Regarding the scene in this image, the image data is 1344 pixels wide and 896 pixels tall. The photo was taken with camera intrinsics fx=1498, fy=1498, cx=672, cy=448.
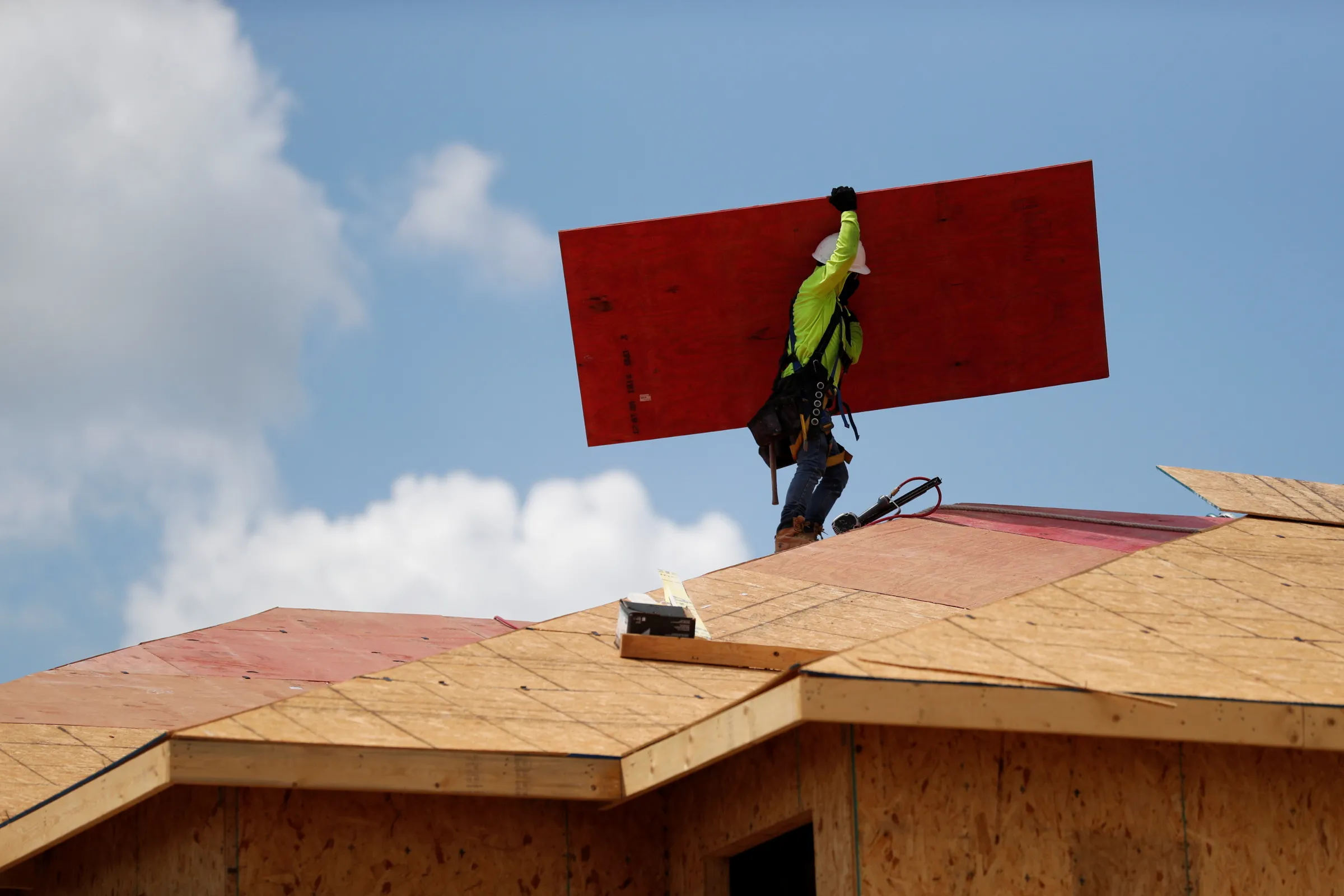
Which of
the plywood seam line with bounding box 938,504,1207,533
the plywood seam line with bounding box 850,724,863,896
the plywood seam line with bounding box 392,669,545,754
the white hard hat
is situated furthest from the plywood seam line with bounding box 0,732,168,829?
the white hard hat

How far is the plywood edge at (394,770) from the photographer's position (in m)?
5.87

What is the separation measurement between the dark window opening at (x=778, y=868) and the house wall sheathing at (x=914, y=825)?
160 cm

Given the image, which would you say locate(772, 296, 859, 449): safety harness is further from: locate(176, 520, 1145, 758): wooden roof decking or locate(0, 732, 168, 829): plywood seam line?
locate(0, 732, 168, 829): plywood seam line

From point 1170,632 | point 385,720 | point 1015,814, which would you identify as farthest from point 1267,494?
point 385,720

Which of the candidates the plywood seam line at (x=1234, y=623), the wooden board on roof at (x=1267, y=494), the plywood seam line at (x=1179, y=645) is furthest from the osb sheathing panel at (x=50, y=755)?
the wooden board on roof at (x=1267, y=494)

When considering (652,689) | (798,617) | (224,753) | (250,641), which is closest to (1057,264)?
(798,617)

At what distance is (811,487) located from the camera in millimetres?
11484

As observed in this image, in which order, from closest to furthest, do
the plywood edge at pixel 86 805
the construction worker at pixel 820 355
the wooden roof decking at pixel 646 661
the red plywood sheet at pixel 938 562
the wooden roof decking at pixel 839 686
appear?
the wooden roof decking at pixel 839 686, the plywood edge at pixel 86 805, the wooden roof decking at pixel 646 661, the red plywood sheet at pixel 938 562, the construction worker at pixel 820 355

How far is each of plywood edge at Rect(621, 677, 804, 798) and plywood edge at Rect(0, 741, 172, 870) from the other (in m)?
1.89

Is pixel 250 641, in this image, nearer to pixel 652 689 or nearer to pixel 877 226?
pixel 652 689

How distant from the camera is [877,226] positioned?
11.5 meters

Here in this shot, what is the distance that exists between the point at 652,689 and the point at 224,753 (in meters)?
2.27

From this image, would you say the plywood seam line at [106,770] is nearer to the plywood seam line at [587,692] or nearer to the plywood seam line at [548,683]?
the plywood seam line at [548,683]

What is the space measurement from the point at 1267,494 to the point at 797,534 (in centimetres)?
337
